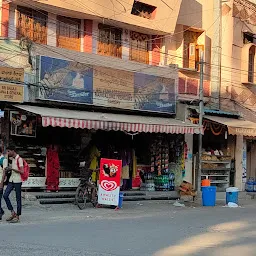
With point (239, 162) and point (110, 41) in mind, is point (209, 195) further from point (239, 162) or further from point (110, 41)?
point (110, 41)

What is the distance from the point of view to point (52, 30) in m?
18.5

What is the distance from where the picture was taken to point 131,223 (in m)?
13.2

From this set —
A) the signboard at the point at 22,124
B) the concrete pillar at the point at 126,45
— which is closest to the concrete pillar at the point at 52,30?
the signboard at the point at 22,124

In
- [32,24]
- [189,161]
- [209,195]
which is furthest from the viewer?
[189,161]

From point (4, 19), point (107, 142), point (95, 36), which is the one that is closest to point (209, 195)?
point (107, 142)

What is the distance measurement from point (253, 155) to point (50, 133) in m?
13.1

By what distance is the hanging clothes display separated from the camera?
58.5 feet

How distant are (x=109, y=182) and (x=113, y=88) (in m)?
4.27

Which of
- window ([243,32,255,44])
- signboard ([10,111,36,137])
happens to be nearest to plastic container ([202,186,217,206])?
signboard ([10,111,36,137])

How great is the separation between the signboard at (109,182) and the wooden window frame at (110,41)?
17.8 feet

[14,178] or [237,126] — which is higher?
[237,126]

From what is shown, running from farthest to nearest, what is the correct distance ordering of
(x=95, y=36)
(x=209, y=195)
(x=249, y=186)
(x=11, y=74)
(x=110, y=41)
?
(x=249, y=186)
(x=110, y=41)
(x=95, y=36)
(x=209, y=195)
(x=11, y=74)

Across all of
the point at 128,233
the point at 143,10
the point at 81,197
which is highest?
the point at 143,10

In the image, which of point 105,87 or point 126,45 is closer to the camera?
point 105,87
